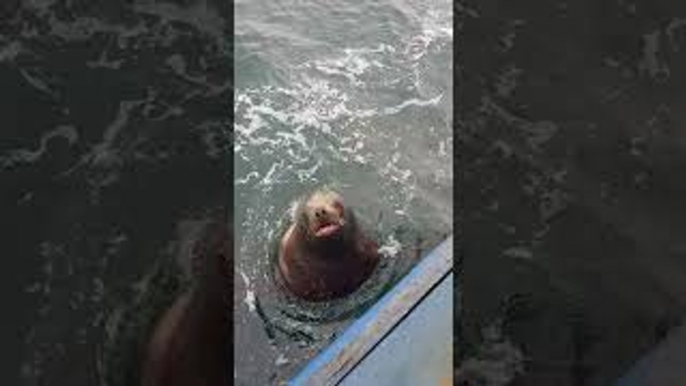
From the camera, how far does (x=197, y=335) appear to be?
3.00ft

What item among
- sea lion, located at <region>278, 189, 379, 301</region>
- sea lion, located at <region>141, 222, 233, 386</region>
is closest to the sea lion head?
sea lion, located at <region>278, 189, 379, 301</region>

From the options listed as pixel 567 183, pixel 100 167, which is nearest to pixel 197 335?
pixel 100 167

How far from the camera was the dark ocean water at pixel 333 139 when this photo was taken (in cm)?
96

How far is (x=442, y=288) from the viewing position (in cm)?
98

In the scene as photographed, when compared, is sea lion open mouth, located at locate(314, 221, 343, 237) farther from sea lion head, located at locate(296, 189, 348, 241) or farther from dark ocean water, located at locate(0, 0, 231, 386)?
dark ocean water, located at locate(0, 0, 231, 386)

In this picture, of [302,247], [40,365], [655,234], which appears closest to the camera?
[40,365]

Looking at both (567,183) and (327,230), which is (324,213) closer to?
(327,230)

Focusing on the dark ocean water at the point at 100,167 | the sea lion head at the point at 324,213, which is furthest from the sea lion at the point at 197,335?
the sea lion head at the point at 324,213

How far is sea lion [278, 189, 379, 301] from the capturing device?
1020 millimetres

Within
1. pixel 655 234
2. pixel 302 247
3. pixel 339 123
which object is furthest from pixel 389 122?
pixel 655 234

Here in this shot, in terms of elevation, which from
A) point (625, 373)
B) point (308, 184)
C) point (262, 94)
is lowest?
point (625, 373)

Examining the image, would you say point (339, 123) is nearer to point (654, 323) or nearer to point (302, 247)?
point (302, 247)

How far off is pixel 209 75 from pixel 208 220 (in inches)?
5.2

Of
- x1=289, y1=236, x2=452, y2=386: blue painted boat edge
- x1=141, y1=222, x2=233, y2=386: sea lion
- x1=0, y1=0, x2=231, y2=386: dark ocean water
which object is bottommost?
x1=289, y1=236, x2=452, y2=386: blue painted boat edge
